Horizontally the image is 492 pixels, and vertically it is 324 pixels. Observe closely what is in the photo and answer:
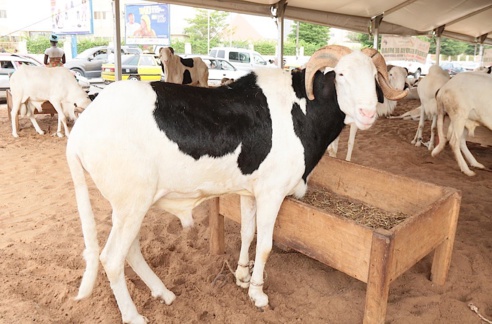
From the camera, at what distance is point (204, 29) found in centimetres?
4131

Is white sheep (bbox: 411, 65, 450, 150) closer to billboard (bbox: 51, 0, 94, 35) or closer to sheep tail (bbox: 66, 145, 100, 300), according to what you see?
sheep tail (bbox: 66, 145, 100, 300)

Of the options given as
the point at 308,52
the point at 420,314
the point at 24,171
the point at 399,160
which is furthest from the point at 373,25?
the point at 308,52

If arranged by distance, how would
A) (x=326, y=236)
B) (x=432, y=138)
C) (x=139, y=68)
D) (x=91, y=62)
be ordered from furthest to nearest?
1. (x=91, y=62)
2. (x=139, y=68)
3. (x=432, y=138)
4. (x=326, y=236)

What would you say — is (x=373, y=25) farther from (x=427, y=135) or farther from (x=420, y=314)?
(x=420, y=314)

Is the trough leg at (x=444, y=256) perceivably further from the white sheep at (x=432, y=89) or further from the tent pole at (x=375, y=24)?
the tent pole at (x=375, y=24)

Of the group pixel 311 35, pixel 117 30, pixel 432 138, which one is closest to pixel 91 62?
pixel 117 30

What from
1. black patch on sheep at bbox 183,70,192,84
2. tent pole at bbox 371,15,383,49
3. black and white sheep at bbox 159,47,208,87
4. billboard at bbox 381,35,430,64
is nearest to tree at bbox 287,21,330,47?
billboard at bbox 381,35,430,64

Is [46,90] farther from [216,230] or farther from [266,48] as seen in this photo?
[266,48]

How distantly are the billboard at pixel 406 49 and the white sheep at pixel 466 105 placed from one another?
7.78m

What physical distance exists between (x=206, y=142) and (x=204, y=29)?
41.3m

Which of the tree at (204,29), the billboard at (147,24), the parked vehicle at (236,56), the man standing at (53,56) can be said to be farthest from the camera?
the tree at (204,29)

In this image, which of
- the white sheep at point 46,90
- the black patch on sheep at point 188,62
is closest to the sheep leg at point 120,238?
the white sheep at point 46,90

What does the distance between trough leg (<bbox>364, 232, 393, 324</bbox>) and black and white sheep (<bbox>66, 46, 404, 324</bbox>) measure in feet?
2.36

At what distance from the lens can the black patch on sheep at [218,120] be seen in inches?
95.1
